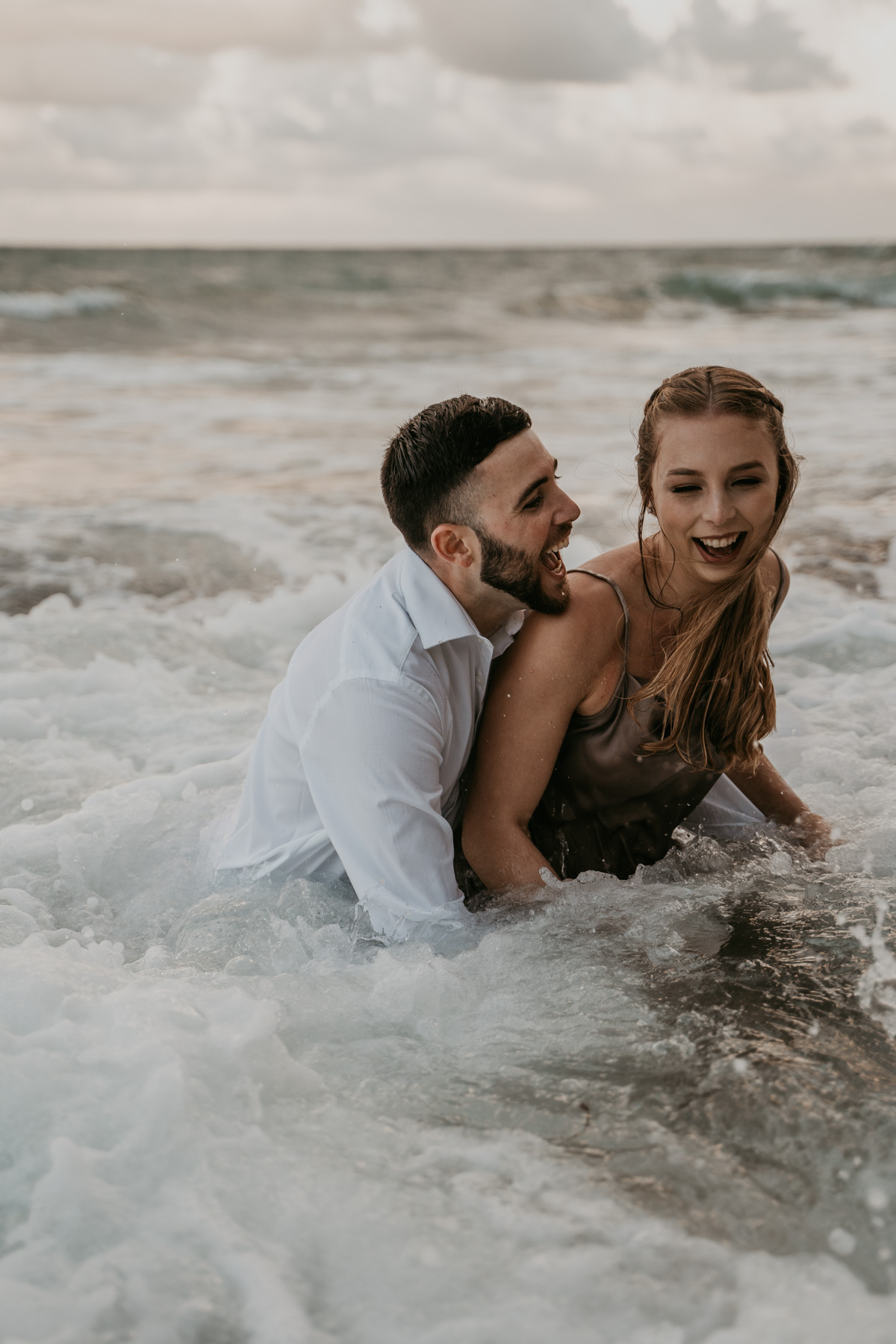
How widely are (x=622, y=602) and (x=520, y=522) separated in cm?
38

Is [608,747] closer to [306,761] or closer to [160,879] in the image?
[306,761]

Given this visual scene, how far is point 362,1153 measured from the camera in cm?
238

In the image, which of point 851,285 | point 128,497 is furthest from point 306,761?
point 851,285

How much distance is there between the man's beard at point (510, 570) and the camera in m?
3.00

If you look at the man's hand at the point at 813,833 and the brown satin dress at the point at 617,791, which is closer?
the brown satin dress at the point at 617,791

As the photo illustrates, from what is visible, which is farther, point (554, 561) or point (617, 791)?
point (617, 791)

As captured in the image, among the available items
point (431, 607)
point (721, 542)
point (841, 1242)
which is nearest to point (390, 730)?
point (431, 607)

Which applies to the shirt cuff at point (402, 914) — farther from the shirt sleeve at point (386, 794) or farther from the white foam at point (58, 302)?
the white foam at point (58, 302)

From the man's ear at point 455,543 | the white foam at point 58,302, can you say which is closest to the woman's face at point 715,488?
the man's ear at point 455,543

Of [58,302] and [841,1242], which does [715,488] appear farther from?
[58,302]

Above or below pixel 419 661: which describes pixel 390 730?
below

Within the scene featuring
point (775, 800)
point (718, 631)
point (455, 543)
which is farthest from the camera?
point (775, 800)

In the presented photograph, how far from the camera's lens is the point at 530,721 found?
10.3 ft

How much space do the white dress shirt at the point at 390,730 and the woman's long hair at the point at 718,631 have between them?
538 millimetres
